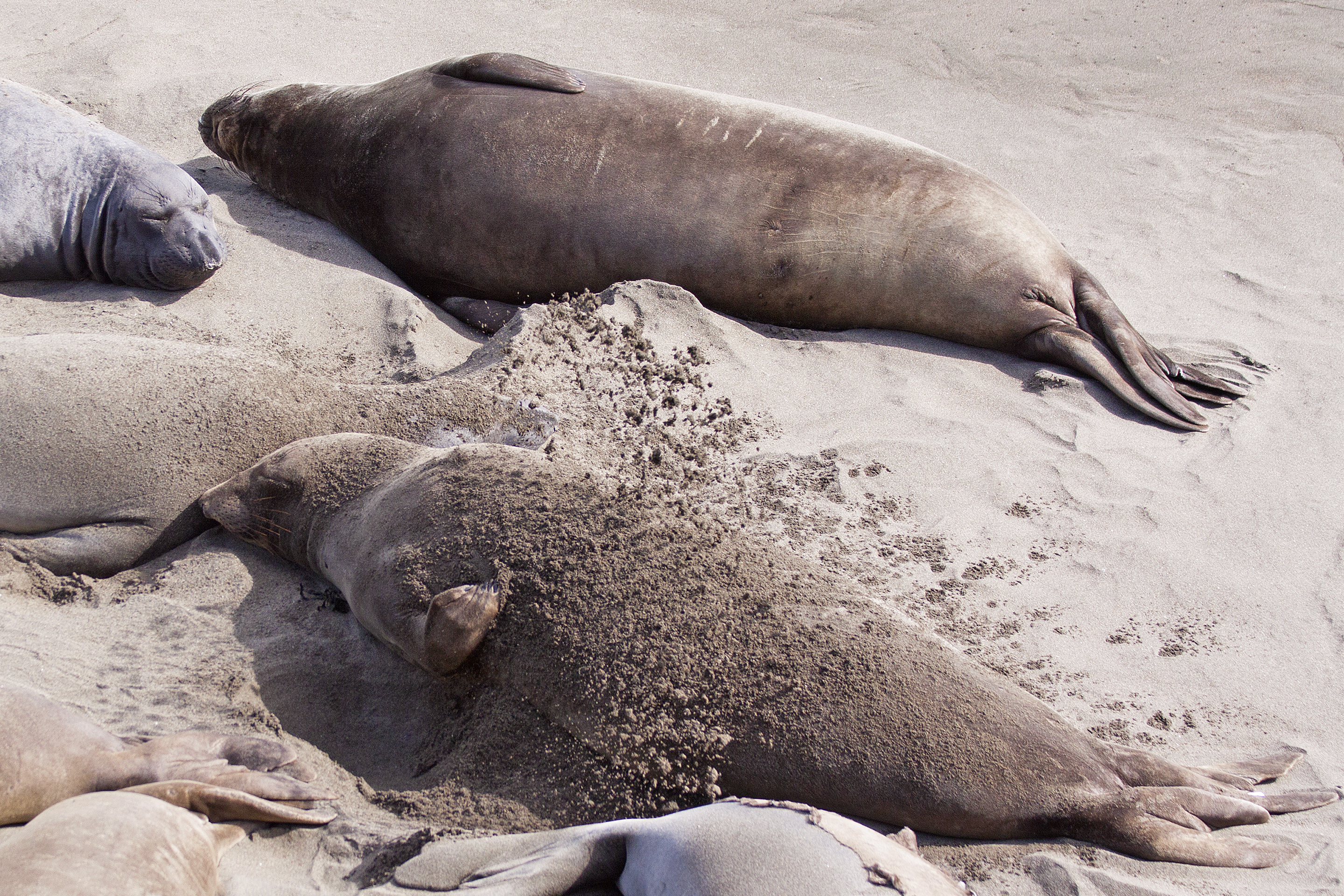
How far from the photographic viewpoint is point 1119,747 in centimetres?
232

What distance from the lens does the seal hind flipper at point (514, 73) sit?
4.66m

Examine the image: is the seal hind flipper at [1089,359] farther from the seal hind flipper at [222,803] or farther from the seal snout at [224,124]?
the seal snout at [224,124]

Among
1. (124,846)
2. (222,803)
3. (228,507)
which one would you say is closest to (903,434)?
(228,507)

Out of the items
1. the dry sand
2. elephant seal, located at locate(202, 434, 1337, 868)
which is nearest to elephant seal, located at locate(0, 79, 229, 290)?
the dry sand

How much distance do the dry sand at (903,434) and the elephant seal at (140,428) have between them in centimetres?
14

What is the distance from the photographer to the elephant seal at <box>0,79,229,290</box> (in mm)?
4215

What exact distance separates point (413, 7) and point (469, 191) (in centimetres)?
352

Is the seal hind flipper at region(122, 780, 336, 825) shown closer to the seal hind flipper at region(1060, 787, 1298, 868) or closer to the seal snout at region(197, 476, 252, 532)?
the seal snout at region(197, 476, 252, 532)

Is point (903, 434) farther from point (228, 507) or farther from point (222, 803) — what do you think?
point (222, 803)

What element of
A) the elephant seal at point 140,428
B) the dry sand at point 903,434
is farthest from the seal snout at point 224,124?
the elephant seal at point 140,428

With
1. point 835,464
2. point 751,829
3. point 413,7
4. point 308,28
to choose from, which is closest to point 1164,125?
point 835,464

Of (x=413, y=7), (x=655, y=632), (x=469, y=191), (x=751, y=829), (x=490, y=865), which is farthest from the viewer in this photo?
(x=413, y=7)

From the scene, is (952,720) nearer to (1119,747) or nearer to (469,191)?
(1119,747)

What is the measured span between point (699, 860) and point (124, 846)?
1.07 m
